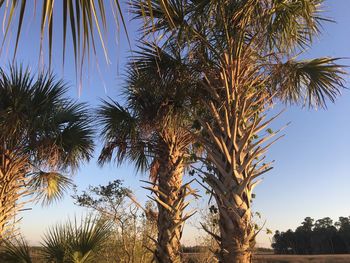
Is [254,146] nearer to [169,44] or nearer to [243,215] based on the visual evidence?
[243,215]

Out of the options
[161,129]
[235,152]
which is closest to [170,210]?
[161,129]

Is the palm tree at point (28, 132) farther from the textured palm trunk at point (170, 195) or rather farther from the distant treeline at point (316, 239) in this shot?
the distant treeline at point (316, 239)

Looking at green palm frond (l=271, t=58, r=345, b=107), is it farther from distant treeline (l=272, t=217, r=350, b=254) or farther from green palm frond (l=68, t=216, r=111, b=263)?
distant treeline (l=272, t=217, r=350, b=254)

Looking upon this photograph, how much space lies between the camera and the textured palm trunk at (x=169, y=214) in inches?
311

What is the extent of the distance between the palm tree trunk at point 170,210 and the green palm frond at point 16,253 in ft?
9.00

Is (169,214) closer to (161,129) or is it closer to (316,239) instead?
(161,129)

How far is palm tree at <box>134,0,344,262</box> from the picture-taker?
5480 mm

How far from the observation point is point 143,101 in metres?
9.13

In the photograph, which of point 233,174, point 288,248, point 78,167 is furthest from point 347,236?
point 233,174

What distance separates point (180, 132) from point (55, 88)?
360cm

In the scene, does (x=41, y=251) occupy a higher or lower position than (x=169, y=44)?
lower

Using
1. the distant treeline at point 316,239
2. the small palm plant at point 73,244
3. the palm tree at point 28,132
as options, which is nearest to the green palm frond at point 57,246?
the small palm plant at point 73,244

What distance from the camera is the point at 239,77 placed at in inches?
258

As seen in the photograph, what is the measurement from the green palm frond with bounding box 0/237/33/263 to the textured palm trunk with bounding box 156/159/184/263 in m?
2.74
